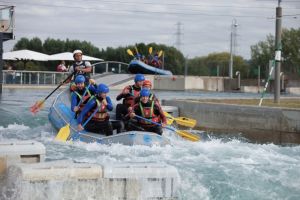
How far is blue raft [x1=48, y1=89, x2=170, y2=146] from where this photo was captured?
1138cm

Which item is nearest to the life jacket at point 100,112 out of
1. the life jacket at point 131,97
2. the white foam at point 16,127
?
the life jacket at point 131,97

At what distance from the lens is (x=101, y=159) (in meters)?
10.1

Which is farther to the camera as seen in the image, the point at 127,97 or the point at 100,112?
the point at 127,97

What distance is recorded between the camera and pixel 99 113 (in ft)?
40.5

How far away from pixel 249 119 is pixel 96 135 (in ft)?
15.3

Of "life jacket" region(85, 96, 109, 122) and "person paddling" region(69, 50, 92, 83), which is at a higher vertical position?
"person paddling" region(69, 50, 92, 83)

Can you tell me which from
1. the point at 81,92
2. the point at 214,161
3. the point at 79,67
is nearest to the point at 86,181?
the point at 214,161

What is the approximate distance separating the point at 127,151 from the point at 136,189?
4.05m

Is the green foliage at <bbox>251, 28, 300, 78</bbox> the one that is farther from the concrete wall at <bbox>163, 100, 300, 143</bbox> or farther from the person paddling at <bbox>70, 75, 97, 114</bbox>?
the person paddling at <bbox>70, 75, 97, 114</bbox>

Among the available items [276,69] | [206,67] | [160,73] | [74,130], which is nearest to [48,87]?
[160,73]

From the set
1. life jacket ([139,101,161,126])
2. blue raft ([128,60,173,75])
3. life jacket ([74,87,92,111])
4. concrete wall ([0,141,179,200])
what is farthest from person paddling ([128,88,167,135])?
blue raft ([128,60,173,75])

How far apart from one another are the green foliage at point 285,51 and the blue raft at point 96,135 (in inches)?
1858

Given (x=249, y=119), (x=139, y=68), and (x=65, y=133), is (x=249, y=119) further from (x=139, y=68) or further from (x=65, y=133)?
(x=139, y=68)

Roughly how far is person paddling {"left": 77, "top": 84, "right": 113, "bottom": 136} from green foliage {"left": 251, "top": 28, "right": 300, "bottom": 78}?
48.6 m
